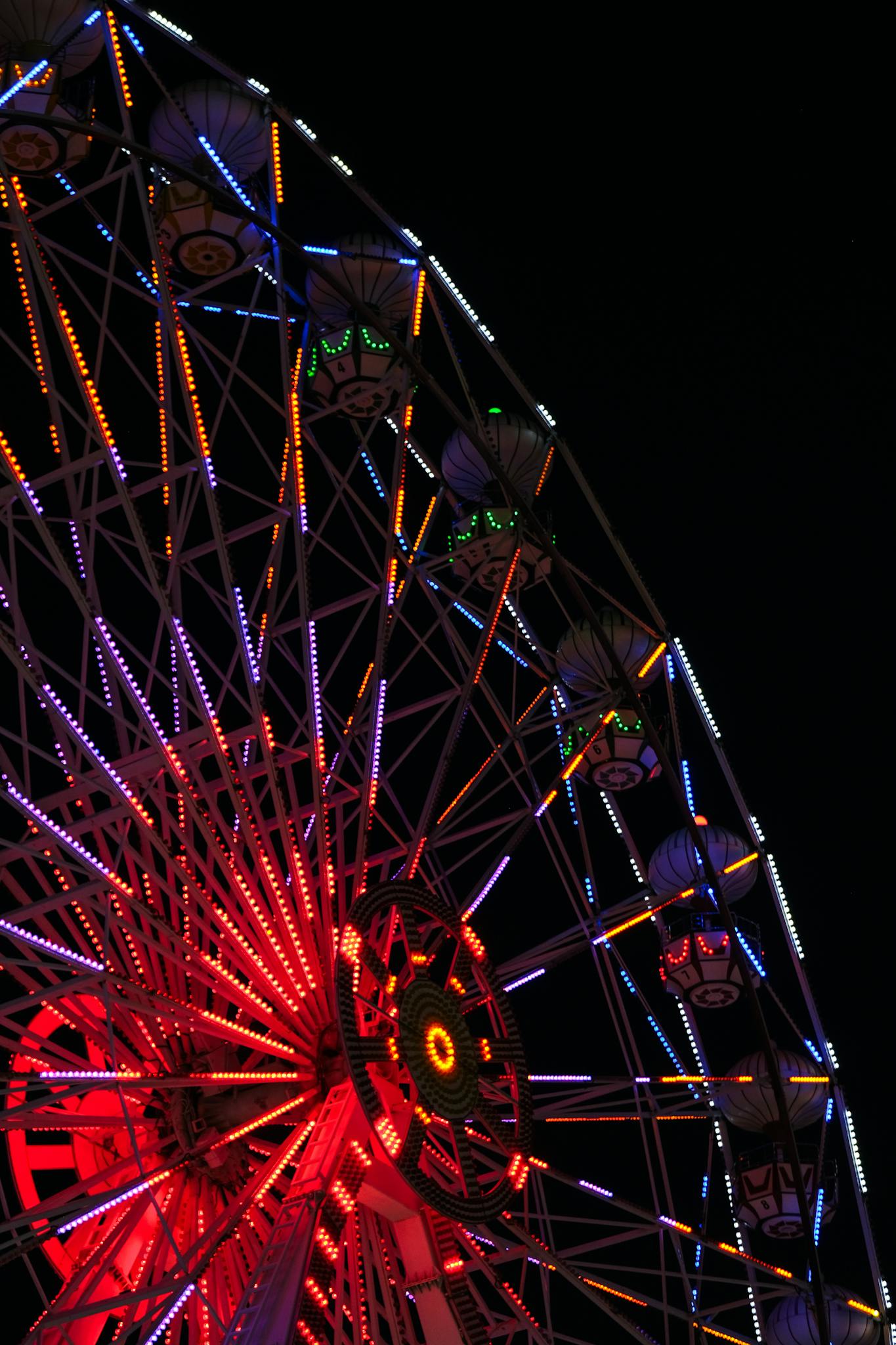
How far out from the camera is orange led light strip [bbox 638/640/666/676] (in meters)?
17.0

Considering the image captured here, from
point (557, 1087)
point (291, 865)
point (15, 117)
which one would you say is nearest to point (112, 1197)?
point (291, 865)

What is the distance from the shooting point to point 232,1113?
45.0ft

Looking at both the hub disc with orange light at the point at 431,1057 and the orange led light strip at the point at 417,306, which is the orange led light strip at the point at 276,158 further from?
the hub disc with orange light at the point at 431,1057

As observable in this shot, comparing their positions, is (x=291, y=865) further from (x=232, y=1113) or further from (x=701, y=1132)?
(x=701, y=1132)

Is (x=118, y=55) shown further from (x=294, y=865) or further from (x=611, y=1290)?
(x=611, y=1290)

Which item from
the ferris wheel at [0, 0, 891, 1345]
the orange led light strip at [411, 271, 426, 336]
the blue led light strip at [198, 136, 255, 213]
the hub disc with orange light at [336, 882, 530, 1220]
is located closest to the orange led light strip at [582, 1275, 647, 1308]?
the ferris wheel at [0, 0, 891, 1345]

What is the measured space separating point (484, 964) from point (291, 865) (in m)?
2.01

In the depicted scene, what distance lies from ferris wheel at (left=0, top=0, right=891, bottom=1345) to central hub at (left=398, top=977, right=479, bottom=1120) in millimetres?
36

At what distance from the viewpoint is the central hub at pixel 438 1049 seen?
12.6 metres

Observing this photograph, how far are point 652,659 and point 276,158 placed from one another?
6.54m

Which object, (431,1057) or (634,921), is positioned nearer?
(431,1057)

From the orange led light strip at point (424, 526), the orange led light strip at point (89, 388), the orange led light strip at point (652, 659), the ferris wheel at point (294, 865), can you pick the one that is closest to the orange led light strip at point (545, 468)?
the ferris wheel at point (294, 865)

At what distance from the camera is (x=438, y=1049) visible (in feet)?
42.7

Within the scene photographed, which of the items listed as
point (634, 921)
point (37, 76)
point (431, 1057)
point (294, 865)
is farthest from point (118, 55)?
point (634, 921)
